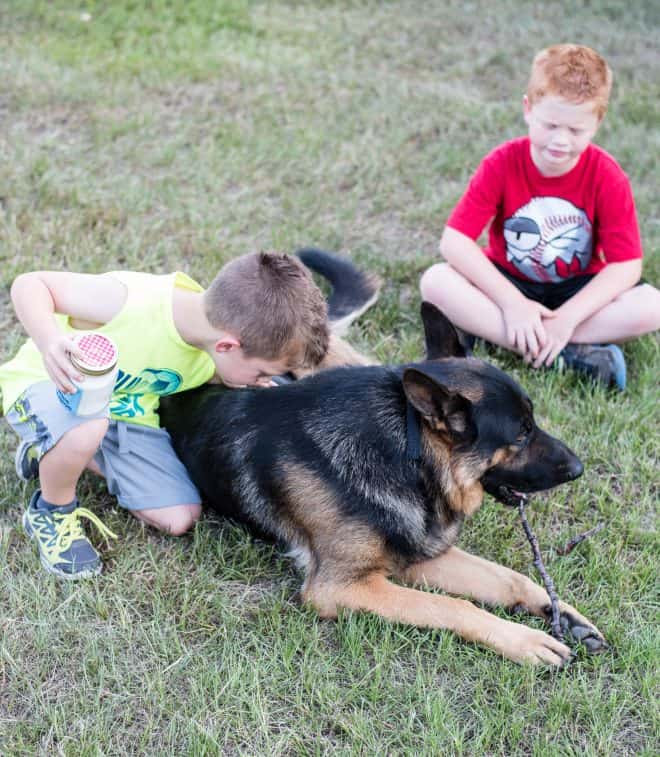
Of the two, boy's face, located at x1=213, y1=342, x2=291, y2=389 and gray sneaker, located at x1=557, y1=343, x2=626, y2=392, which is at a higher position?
boy's face, located at x1=213, y1=342, x2=291, y2=389

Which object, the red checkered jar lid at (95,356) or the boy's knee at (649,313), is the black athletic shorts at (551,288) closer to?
the boy's knee at (649,313)

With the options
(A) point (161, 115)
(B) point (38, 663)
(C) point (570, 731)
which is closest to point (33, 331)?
(B) point (38, 663)

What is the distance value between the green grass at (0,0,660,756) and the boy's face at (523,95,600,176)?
1122 millimetres

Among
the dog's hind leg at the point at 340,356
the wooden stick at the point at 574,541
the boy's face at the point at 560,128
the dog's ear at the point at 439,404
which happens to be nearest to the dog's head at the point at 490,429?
the dog's ear at the point at 439,404

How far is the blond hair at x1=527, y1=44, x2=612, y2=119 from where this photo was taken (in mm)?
4305

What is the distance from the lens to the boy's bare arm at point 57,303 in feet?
10.1

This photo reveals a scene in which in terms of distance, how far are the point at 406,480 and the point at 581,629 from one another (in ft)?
2.70

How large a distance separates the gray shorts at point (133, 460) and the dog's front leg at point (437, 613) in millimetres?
753

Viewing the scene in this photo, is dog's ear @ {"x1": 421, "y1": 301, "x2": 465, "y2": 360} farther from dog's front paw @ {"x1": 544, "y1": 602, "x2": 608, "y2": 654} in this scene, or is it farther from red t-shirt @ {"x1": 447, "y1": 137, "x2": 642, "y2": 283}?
red t-shirt @ {"x1": 447, "y1": 137, "x2": 642, "y2": 283}

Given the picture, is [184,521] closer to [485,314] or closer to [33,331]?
[33,331]

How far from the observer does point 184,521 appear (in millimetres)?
3607

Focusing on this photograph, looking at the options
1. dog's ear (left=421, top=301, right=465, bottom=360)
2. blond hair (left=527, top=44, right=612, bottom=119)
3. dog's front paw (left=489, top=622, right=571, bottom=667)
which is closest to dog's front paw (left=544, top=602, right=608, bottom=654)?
dog's front paw (left=489, top=622, right=571, bottom=667)

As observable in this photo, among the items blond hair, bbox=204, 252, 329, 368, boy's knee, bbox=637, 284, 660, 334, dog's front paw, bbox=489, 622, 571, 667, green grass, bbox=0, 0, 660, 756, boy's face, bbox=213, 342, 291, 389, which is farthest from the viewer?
boy's knee, bbox=637, 284, 660, 334

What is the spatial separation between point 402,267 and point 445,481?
8.38 ft
